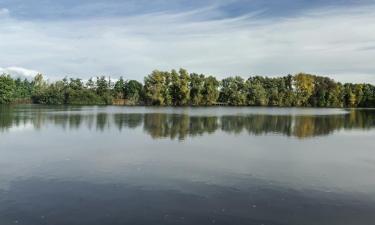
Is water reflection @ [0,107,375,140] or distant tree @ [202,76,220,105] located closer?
water reflection @ [0,107,375,140]

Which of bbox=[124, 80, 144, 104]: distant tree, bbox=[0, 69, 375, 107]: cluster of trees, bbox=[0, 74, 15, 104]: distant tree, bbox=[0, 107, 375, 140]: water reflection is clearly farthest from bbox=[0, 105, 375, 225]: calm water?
bbox=[124, 80, 144, 104]: distant tree

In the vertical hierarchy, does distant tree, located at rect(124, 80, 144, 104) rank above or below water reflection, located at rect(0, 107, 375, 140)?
above

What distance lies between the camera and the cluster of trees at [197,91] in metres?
103

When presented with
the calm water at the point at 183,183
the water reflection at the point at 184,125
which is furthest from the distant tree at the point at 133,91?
the calm water at the point at 183,183

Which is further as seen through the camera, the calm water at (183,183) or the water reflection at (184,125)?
the water reflection at (184,125)

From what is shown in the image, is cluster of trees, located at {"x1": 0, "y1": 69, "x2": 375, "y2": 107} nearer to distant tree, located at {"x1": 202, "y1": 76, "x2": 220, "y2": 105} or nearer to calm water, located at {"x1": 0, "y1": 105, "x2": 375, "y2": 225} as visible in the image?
distant tree, located at {"x1": 202, "y1": 76, "x2": 220, "y2": 105}

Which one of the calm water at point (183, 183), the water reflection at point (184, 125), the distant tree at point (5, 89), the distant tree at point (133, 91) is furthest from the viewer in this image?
the distant tree at point (133, 91)

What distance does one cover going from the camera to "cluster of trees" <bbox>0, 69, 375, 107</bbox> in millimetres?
103188

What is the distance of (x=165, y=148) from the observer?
20969mm

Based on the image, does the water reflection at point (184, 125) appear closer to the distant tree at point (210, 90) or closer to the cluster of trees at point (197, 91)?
the cluster of trees at point (197, 91)

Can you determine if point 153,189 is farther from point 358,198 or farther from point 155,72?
point 155,72

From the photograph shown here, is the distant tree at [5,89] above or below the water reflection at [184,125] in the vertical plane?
above

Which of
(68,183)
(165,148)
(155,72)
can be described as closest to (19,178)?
(68,183)

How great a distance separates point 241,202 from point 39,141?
51.0ft
